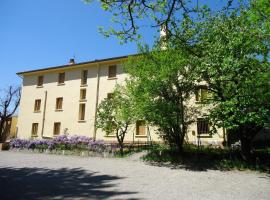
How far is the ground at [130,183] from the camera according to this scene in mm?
9930

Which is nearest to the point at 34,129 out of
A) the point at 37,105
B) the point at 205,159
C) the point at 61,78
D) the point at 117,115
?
the point at 37,105

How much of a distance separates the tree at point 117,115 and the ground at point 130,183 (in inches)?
235

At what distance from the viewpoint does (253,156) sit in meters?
18.1

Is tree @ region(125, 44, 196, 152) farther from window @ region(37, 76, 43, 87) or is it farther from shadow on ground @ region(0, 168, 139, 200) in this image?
window @ region(37, 76, 43, 87)

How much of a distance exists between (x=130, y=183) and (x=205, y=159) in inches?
303

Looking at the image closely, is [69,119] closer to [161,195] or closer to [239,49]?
[239,49]

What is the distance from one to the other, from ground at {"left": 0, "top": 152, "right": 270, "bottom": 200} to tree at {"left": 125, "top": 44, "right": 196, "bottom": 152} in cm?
338

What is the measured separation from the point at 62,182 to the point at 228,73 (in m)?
10.5

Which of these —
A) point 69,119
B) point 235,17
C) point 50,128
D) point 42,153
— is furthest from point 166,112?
point 50,128

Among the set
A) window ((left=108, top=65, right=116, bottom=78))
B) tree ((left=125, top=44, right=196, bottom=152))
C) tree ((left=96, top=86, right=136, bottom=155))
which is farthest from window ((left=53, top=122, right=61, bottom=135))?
tree ((left=125, top=44, right=196, bottom=152))

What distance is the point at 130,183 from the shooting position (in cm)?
1204

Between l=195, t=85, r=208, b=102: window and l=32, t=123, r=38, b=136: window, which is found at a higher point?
l=195, t=85, r=208, b=102: window

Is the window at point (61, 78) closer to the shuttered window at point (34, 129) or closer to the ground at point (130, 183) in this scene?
the shuttered window at point (34, 129)

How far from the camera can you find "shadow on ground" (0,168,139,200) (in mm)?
9633
